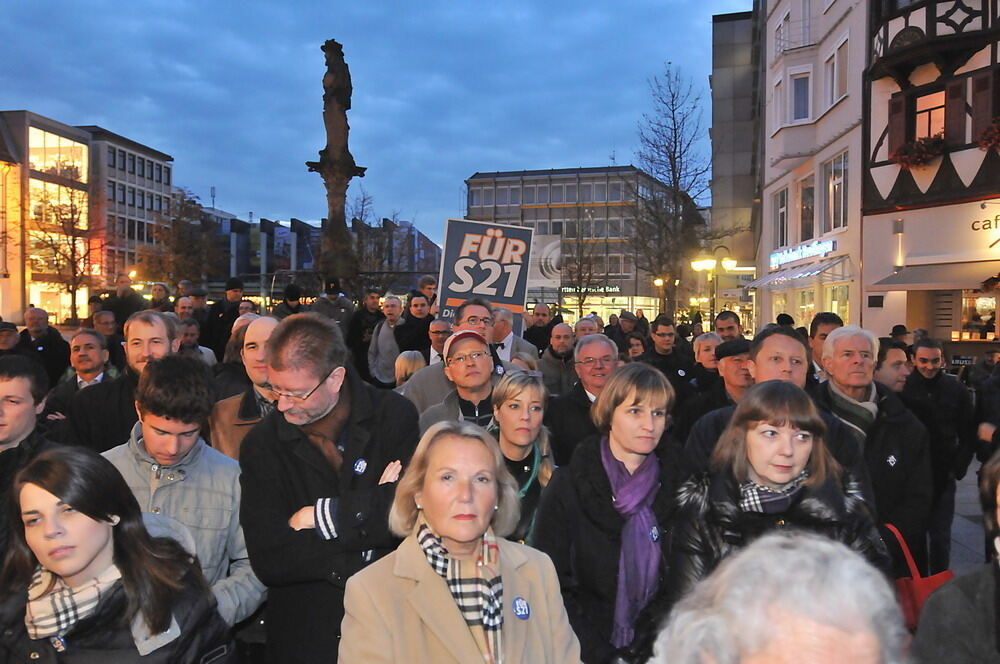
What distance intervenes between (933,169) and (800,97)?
Result: 26.8 feet

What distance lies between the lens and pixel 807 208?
2797cm

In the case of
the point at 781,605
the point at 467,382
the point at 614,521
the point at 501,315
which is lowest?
the point at 614,521

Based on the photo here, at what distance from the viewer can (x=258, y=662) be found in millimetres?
4043

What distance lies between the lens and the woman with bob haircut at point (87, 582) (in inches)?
96.3

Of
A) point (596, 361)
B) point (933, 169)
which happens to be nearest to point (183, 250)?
point (933, 169)

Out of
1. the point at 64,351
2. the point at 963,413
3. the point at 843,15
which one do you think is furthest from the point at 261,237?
the point at 963,413

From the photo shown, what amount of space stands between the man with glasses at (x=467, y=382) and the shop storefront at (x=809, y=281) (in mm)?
20359

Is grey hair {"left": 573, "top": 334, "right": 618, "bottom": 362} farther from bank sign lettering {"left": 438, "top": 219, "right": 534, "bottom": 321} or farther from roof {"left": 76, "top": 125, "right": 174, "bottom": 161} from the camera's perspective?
roof {"left": 76, "top": 125, "right": 174, "bottom": 161}

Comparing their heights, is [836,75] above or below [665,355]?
above

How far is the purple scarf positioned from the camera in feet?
11.4

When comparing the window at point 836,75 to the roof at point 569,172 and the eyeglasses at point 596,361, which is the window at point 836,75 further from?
the roof at point 569,172

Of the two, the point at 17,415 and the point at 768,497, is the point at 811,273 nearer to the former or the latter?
the point at 768,497

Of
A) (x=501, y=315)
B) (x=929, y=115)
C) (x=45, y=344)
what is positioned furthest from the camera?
(x=929, y=115)

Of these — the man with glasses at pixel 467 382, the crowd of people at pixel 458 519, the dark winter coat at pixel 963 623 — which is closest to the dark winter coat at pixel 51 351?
the crowd of people at pixel 458 519
